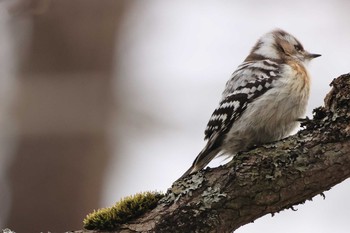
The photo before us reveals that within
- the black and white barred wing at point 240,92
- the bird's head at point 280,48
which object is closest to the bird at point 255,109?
the black and white barred wing at point 240,92

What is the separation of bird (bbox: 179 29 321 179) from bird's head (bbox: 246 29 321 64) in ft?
1.20

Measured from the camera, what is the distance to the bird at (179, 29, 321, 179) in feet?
15.4

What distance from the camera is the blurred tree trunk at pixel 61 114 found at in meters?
5.13

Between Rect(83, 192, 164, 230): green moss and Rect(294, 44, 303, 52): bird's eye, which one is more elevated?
Rect(294, 44, 303, 52): bird's eye

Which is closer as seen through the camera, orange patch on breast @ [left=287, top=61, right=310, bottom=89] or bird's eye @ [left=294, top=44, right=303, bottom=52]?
orange patch on breast @ [left=287, top=61, right=310, bottom=89]

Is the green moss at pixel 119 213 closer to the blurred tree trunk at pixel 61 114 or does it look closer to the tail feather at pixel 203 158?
the tail feather at pixel 203 158

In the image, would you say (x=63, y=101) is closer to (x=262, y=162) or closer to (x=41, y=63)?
(x=41, y=63)

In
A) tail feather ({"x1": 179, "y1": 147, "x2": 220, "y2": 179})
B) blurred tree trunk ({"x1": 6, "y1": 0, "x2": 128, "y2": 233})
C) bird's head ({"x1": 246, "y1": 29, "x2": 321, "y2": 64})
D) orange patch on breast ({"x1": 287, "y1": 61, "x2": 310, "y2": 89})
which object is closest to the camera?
tail feather ({"x1": 179, "y1": 147, "x2": 220, "y2": 179})

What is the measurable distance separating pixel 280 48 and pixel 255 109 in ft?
3.53

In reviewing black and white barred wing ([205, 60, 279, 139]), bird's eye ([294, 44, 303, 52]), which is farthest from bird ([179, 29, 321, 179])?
bird's eye ([294, 44, 303, 52])

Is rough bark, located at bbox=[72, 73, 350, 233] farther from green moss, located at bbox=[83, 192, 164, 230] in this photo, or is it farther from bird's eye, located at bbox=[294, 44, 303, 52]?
bird's eye, located at bbox=[294, 44, 303, 52]

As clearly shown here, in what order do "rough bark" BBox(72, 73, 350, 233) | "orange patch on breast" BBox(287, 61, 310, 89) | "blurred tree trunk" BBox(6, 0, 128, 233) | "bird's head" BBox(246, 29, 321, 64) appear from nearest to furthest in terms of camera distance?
"rough bark" BBox(72, 73, 350, 233) < "orange patch on breast" BBox(287, 61, 310, 89) < "blurred tree trunk" BBox(6, 0, 128, 233) < "bird's head" BBox(246, 29, 321, 64)

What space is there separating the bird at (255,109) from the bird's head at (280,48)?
0.37 m

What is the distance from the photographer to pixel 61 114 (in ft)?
16.5
